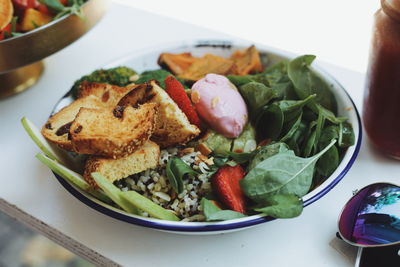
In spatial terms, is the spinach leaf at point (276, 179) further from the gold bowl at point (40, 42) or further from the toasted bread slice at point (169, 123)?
the gold bowl at point (40, 42)

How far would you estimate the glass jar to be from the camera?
0.93 meters

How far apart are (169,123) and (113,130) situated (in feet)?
0.37

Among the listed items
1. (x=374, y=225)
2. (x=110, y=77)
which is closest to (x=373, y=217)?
(x=374, y=225)

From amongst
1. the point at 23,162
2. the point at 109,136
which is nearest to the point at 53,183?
the point at 23,162

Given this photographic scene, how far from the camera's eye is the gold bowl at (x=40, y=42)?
3.85 feet

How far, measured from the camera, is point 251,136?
1.03 meters

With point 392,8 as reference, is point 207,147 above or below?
below

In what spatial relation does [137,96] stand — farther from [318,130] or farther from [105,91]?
[318,130]

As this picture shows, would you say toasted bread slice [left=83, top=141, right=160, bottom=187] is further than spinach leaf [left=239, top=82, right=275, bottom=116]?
No

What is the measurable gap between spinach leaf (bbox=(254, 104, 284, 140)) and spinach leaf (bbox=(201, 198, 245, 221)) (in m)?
0.26

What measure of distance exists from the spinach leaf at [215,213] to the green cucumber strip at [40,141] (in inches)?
14.0

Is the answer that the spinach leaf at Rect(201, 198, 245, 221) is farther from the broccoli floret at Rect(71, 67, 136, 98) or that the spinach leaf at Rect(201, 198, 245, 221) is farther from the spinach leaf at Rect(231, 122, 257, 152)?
the broccoli floret at Rect(71, 67, 136, 98)

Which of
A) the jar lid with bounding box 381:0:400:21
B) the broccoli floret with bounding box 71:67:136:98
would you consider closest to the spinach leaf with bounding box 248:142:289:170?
the jar lid with bounding box 381:0:400:21

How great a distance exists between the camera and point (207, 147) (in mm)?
996
